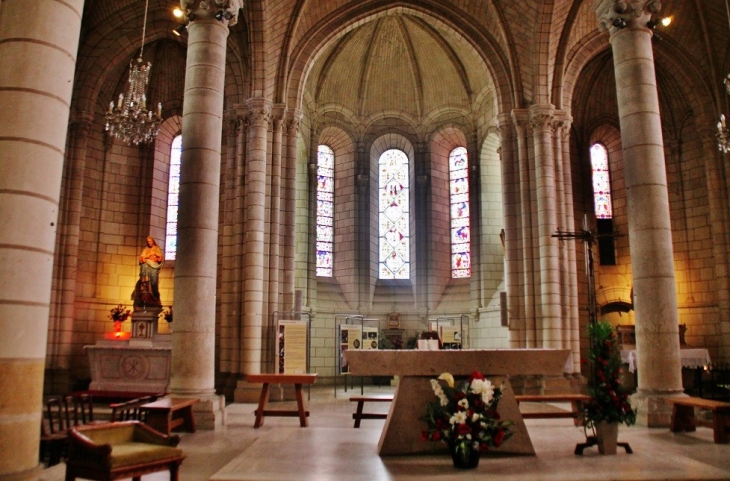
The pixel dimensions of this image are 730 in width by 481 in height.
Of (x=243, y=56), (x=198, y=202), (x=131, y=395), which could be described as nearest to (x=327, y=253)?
(x=243, y=56)

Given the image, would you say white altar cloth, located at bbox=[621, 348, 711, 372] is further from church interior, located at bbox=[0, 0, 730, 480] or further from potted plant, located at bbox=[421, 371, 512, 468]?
potted plant, located at bbox=[421, 371, 512, 468]

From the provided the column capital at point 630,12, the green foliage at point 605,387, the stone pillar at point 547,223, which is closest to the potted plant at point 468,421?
the green foliage at point 605,387

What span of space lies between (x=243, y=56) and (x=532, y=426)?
36.4ft

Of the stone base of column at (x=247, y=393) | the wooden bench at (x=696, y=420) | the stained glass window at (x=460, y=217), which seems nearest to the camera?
the wooden bench at (x=696, y=420)

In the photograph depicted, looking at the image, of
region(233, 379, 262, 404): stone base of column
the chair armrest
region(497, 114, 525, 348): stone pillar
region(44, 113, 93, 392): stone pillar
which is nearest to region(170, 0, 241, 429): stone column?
the chair armrest

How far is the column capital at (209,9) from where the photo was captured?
994cm

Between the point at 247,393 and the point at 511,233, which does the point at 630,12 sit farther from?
the point at 247,393

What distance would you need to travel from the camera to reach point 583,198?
19.5 metres

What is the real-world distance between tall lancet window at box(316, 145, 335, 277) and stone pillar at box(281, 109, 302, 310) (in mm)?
5242

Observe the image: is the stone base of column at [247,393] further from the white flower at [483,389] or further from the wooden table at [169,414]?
the white flower at [483,389]

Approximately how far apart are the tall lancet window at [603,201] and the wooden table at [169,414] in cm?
1428

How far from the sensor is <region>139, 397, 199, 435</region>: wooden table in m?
7.59

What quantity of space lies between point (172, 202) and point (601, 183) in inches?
533

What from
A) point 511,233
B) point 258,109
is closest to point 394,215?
point 511,233
